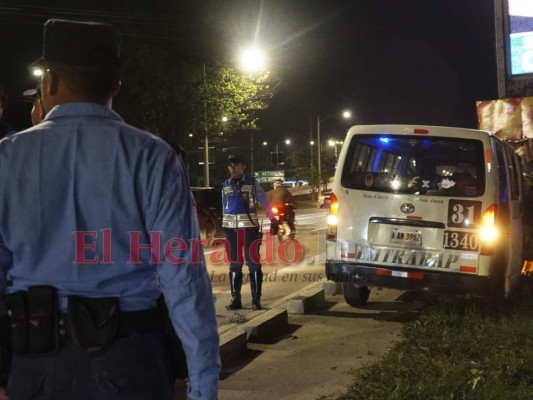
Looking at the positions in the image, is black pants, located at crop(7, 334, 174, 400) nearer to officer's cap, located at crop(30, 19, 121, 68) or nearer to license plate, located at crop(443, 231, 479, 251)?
officer's cap, located at crop(30, 19, 121, 68)

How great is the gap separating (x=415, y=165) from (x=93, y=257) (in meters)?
5.84

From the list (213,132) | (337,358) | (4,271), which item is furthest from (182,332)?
(213,132)

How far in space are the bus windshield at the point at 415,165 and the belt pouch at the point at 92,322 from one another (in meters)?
5.65

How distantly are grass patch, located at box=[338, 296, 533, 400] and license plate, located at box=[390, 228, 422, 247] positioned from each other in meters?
0.77

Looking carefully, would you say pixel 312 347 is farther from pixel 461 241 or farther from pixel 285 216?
pixel 285 216

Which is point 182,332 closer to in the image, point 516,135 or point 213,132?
point 516,135

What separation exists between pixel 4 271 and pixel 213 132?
2049 cm

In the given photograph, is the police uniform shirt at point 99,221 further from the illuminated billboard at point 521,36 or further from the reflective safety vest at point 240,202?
the illuminated billboard at point 521,36

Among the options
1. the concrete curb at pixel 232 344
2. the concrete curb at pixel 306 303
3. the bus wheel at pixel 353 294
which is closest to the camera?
the concrete curb at pixel 232 344

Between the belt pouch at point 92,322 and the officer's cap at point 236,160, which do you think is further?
the officer's cap at point 236,160

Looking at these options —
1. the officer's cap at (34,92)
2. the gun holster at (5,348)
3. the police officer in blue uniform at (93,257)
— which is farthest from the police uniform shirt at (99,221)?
the officer's cap at (34,92)

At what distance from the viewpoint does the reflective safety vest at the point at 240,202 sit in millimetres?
7617

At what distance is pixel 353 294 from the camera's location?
7.79 meters

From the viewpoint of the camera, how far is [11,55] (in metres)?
18.9
